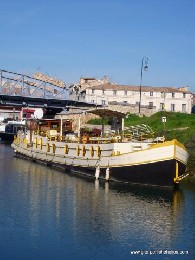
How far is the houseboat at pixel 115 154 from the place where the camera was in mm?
43625

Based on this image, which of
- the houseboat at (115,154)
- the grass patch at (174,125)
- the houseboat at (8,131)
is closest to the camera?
the houseboat at (115,154)

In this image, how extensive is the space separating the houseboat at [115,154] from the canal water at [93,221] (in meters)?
1.27

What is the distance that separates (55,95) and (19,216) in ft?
250

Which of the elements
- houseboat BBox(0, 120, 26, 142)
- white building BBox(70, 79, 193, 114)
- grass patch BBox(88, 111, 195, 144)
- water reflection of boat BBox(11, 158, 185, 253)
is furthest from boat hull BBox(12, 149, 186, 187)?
white building BBox(70, 79, 193, 114)

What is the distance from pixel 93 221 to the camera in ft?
110

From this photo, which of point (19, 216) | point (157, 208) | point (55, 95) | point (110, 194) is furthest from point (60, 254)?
point (55, 95)

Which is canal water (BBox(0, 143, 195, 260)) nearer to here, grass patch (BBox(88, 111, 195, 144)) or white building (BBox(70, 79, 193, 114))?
grass patch (BBox(88, 111, 195, 144))

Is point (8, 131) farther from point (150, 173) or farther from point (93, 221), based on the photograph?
point (93, 221)

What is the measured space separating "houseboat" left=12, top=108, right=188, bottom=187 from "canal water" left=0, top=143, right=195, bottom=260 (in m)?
1.27

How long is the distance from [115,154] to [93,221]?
14412 millimetres

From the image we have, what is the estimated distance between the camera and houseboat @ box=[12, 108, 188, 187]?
43625mm

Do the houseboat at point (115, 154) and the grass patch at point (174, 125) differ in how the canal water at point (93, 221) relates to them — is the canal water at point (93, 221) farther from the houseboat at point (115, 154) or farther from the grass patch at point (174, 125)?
the grass patch at point (174, 125)

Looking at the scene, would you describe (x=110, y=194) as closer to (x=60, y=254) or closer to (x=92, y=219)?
(x=92, y=219)

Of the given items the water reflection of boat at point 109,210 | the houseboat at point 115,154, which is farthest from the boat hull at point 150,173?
the water reflection of boat at point 109,210
